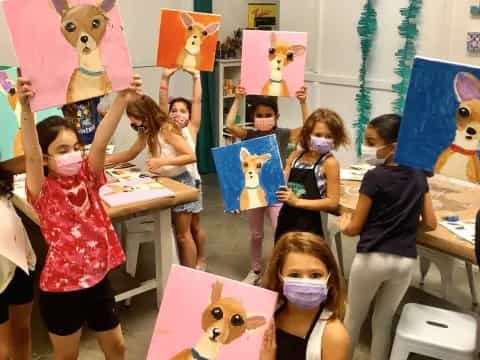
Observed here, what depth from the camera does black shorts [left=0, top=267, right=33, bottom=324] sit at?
2.19 metres

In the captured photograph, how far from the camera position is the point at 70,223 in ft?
6.39

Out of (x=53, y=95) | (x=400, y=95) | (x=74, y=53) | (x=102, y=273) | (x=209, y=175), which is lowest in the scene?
(x=209, y=175)

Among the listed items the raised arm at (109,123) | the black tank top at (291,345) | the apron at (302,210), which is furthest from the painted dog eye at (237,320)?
the apron at (302,210)

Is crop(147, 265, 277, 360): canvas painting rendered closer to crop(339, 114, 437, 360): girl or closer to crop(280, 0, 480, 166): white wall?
crop(339, 114, 437, 360): girl

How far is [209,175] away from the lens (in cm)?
598

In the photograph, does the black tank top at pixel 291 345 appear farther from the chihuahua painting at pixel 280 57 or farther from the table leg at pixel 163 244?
the chihuahua painting at pixel 280 57

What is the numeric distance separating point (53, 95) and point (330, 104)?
11.7 feet

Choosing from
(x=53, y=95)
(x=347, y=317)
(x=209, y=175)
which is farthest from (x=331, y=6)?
(x=53, y=95)

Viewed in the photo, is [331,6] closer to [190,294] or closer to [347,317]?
[347,317]

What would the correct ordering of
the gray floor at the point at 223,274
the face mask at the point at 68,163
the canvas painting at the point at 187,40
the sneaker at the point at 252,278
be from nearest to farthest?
the face mask at the point at 68,163 → the gray floor at the point at 223,274 → the canvas painting at the point at 187,40 → the sneaker at the point at 252,278

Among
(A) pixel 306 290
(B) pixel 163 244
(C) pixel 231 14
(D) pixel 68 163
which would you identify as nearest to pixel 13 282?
(D) pixel 68 163

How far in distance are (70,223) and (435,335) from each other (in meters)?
1.45

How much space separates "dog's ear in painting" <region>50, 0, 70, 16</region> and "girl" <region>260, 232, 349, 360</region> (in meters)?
0.98

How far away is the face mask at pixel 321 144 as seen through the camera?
2607 mm
